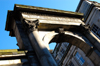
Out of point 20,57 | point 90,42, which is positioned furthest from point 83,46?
point 20,57

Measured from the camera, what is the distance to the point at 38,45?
7.70 metres

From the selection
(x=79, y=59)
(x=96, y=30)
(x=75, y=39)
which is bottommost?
(x=79, y=59)

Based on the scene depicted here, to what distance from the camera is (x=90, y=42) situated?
10.9 metres

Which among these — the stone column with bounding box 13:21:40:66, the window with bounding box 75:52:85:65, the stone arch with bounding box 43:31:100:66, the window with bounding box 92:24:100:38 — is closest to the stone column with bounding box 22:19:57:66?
the stone column with bounding box 13:21:40:66

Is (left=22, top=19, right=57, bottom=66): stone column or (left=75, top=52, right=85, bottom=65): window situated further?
(left=75, top=52, right=85, bottom=65): window

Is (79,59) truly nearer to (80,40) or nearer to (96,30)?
(96,30)

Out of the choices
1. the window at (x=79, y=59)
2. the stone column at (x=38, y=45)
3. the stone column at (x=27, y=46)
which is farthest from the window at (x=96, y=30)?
the stone column at (x=27, y=46)

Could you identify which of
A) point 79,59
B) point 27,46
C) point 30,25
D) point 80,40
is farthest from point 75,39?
point 79,59

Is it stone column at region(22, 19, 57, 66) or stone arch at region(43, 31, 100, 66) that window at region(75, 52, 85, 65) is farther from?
stone column at region(22, 19, 57, 66)

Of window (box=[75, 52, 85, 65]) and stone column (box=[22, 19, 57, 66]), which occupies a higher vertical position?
stone column (box=[22, 19, 57, 66])

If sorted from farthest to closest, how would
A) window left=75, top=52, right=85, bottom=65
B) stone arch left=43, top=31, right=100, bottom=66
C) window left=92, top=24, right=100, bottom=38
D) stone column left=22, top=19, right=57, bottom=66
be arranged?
window left=92, top=24, right=100, bottom=38, window left=75, top=52, right=85, bottom=65, stone arch left=43, top=31, right=100, bottom=66, stone column left=22, top=19, right=57, bottom=66

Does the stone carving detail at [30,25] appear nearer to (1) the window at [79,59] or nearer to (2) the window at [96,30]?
(1) the window at [79,59]

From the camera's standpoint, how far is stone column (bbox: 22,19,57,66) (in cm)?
681

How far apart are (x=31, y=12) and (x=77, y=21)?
15.6 feet
